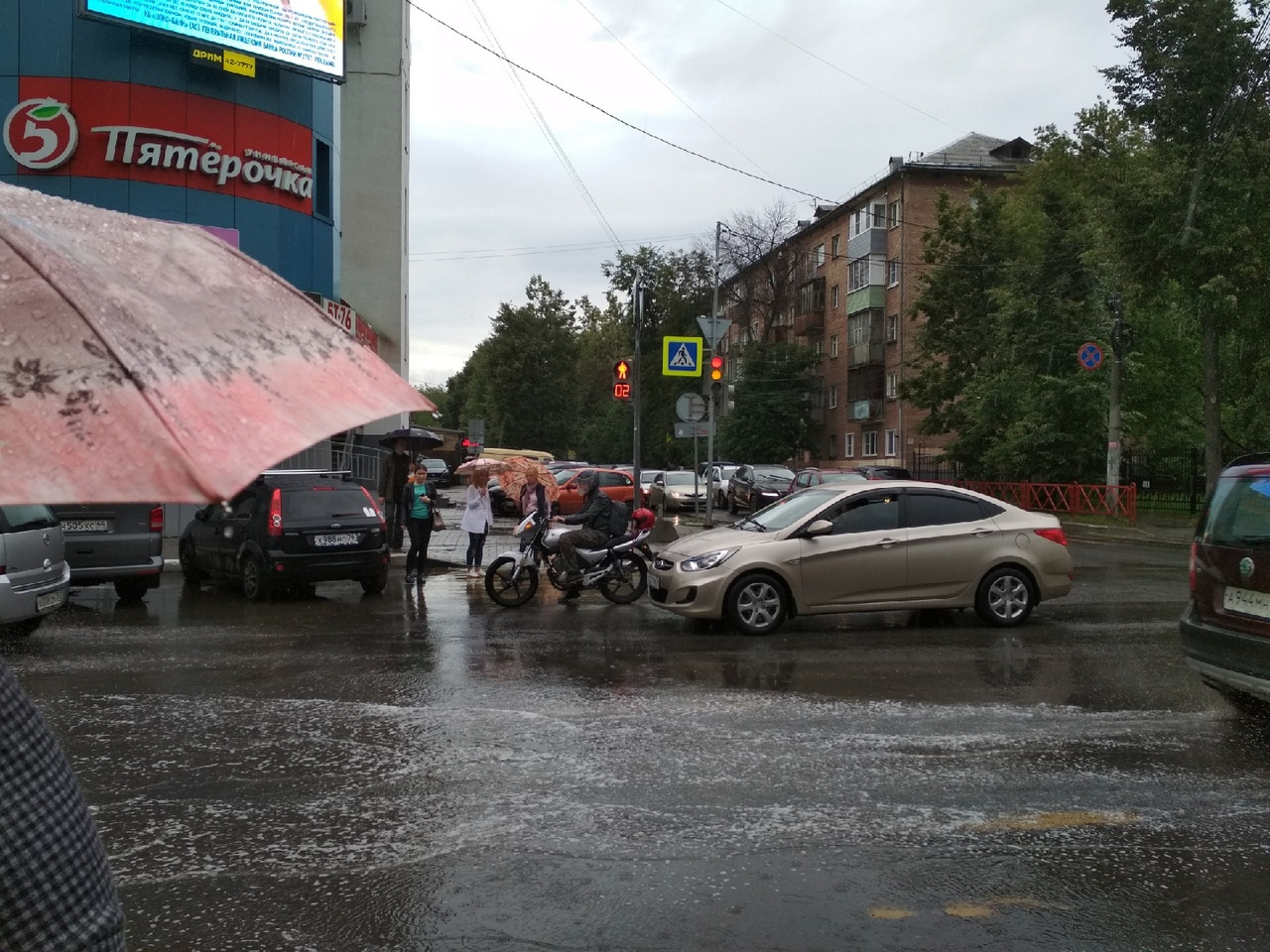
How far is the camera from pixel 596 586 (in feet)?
45.0

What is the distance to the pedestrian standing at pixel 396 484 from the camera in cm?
1798

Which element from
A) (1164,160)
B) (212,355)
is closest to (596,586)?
(212,355)

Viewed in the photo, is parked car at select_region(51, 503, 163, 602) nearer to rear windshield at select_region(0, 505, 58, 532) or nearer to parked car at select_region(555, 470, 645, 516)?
rear windshield at select_region(0, 505, 58, 532)

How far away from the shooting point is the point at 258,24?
23.8 m

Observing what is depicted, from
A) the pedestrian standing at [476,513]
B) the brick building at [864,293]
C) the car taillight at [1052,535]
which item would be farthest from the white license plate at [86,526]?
the brick building at [864,293]

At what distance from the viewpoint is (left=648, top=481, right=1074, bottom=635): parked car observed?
36.7ft

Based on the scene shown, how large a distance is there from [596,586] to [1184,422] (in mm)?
33305

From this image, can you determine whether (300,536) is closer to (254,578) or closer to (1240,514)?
(254,578)

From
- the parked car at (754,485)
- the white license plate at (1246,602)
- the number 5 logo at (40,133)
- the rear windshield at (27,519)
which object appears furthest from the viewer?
the parked car at (754,485)

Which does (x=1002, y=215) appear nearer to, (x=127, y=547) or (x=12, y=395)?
(x=127, y=547)

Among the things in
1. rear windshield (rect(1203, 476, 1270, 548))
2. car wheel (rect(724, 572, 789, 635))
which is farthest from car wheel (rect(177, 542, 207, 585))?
rear windshield (rect(1203, 476, 1270, 548))

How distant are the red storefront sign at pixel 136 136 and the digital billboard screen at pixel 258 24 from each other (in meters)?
1.20

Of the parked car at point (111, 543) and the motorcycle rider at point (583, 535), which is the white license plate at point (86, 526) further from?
the motorcycle rider at point (583, 535)

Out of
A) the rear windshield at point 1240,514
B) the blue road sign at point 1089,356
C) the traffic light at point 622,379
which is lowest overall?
the rear windshield at point 1240,514
